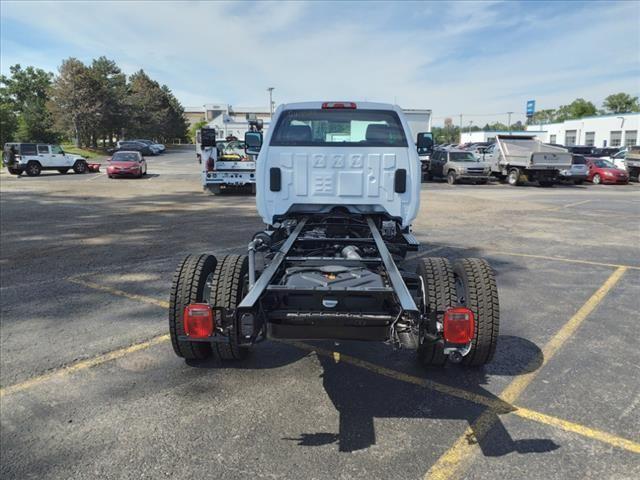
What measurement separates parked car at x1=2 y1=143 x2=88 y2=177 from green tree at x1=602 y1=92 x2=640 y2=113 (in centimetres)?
10816

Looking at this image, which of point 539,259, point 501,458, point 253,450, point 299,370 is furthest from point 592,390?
point 539,259

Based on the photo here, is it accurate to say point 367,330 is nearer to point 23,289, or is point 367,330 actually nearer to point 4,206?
point 23,289

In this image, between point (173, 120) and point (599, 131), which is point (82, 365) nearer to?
point (599, 131)

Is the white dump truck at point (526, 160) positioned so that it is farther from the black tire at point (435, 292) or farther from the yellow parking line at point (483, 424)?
the black tire at point (435, 292)

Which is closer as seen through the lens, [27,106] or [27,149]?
[27,149]

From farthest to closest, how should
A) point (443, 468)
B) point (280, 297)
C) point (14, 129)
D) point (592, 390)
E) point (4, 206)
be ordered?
point (14, 129)
point (4, 206)
point (592, 390)
point (280, 297)
point (443, 468)

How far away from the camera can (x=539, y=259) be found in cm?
778

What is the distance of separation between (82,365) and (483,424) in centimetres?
321

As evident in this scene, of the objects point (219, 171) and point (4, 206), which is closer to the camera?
point (4, 206)

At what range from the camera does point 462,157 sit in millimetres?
24078

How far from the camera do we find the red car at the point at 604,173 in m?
24.1

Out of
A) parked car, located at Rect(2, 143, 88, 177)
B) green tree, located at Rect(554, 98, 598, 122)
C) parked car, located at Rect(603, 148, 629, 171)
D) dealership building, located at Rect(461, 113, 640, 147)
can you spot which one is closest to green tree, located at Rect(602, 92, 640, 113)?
green tree, located at Rect(554, 98, 598, 122)

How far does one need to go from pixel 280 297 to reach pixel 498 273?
15.0 feet

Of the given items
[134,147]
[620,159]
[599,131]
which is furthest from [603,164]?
[134,147]
